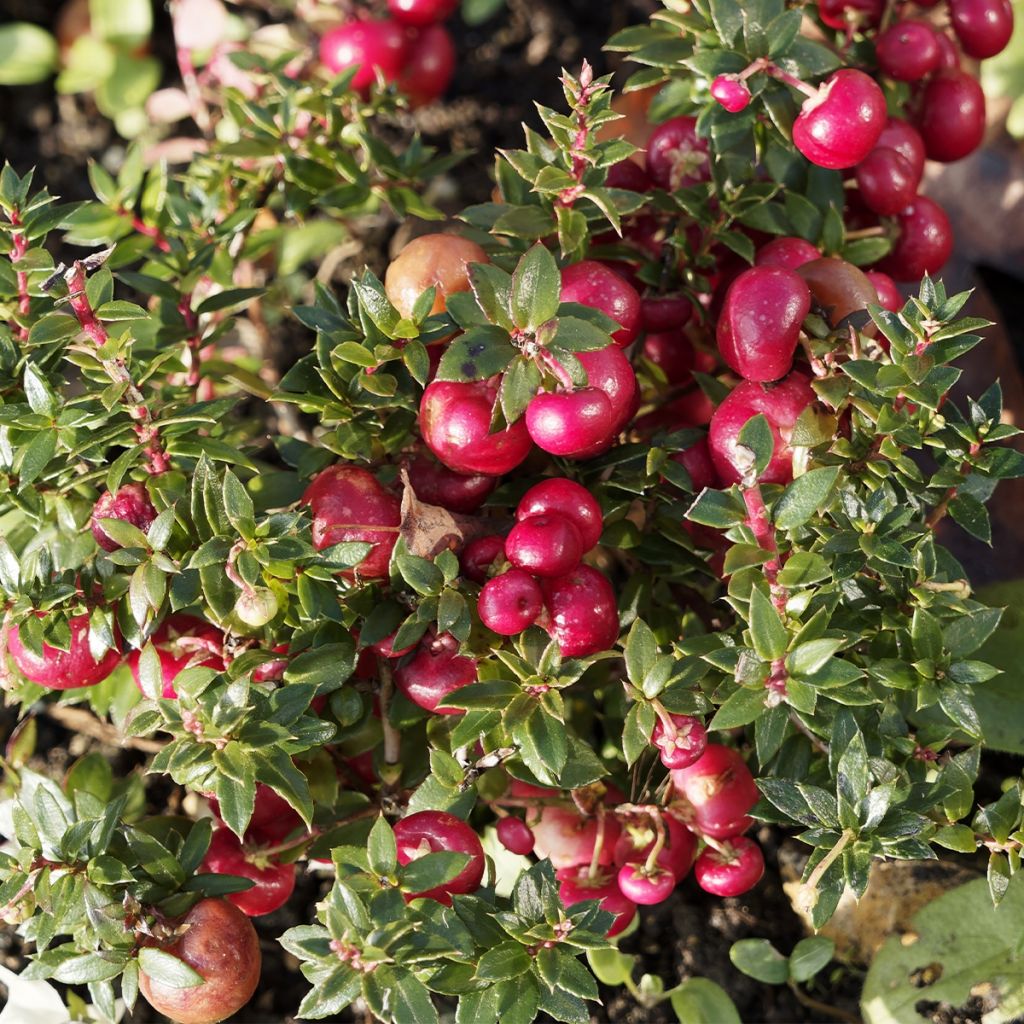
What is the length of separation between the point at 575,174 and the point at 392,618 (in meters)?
0.85

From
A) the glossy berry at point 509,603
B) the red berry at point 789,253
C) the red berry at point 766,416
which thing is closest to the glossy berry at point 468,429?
the glossy berry at point 509,603

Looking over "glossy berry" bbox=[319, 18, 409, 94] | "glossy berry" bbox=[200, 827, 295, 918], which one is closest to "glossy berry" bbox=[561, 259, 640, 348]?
"glossy berry" bbox=[200, 827, 295, 918]

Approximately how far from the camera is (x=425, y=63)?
3324mm

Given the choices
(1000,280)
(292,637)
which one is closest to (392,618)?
(292,637)

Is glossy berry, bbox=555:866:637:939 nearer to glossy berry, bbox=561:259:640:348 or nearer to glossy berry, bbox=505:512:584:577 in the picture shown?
glossy berry, bbox=505:512:584:577

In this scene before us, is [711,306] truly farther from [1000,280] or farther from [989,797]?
[1000,280]

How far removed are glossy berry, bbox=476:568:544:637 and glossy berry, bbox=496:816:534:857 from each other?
0.48 m

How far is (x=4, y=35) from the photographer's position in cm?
374

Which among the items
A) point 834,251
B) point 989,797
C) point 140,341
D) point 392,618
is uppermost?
point 834,251

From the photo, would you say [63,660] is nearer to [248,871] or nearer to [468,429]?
[248,871]

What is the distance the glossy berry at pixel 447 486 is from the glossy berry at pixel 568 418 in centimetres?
27

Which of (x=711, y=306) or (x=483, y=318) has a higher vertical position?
(x=483, y=318)

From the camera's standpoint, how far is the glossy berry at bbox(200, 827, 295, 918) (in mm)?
2061

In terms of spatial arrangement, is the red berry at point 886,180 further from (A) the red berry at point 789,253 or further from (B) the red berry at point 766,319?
(B) the red berry at point 766,319
